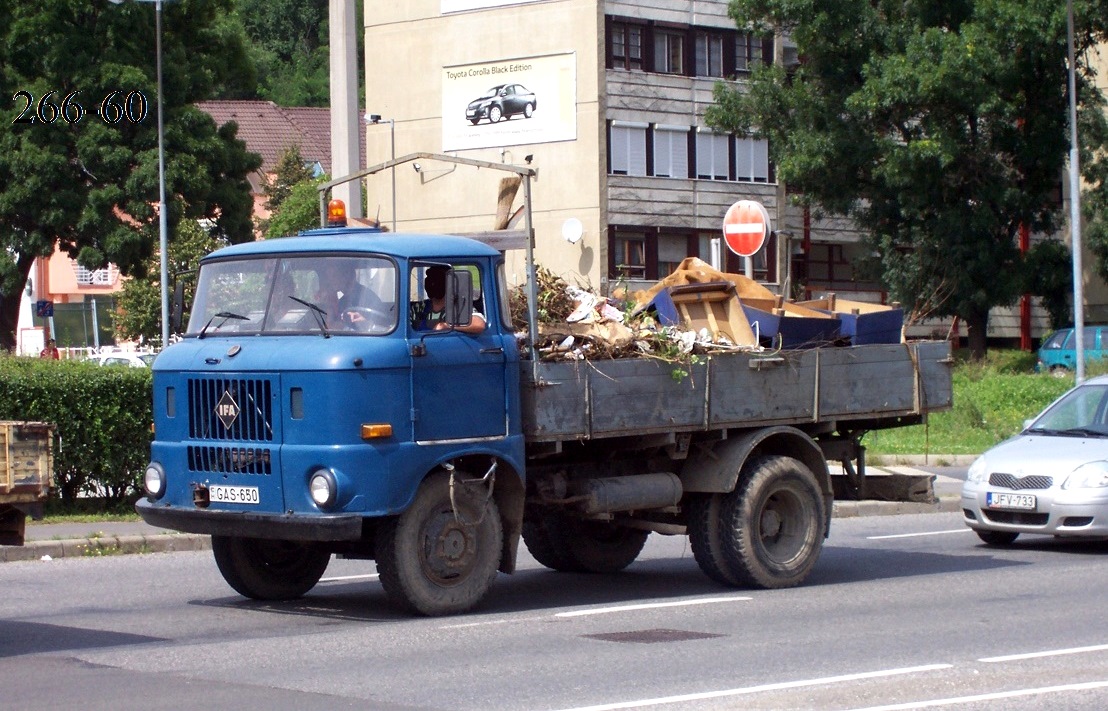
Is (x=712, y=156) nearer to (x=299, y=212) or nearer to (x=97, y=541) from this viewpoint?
(x=299, y=212)

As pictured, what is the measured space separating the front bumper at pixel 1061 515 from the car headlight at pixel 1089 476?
0.07 meters

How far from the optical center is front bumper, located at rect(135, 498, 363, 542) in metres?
9.70

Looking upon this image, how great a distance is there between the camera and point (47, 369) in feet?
54.2

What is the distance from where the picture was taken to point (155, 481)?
418 inches

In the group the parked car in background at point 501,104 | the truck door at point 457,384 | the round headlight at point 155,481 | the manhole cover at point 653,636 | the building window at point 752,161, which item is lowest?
the manhole cover at point 653,636

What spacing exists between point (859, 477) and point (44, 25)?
97.7 feet

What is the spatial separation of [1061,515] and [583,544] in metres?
4.23

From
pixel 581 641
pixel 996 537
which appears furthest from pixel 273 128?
pixel 581 641

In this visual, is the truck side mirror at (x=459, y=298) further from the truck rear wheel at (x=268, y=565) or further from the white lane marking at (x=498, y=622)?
the truck rear wheel at (x=268, y=565)

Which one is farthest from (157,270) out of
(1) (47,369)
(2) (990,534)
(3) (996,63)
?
(2) (990,534)

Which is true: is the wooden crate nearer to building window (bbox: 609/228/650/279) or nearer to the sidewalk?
the sidewalk

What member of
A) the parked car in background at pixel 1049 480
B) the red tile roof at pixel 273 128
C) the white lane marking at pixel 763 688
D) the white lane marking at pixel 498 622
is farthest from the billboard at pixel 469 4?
the white lane marking at pixel 763 688

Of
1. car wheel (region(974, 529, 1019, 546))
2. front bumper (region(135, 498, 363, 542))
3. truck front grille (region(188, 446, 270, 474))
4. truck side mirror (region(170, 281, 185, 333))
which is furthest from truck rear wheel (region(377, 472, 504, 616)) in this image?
car wheel (region(974, 529, 1019, 546))

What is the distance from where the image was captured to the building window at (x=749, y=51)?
167 feet
